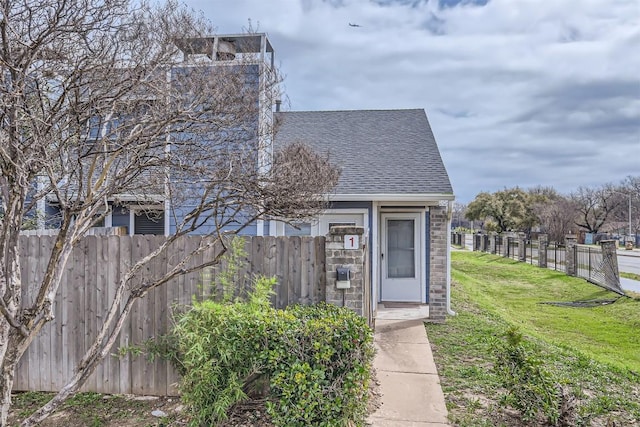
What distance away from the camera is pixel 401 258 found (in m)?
9.48

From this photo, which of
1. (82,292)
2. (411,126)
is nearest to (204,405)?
(82,292)

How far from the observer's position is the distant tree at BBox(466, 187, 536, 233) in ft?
117

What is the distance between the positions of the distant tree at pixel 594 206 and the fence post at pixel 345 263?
41.8 meters

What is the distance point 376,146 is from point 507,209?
1128 inches

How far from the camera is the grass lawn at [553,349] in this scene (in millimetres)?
4211

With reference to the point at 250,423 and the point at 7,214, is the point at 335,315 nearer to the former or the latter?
the point at 250,423

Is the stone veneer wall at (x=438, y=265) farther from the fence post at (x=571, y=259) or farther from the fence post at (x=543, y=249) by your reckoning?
the fence post at (x=543, y=249)

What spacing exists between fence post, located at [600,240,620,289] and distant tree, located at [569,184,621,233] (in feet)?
96.4

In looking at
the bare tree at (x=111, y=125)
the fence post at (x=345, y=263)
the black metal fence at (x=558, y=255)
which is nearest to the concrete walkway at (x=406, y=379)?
the fence post at (x=345, y=263)

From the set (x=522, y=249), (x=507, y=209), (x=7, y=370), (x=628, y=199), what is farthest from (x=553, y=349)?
(x=628, y=199)

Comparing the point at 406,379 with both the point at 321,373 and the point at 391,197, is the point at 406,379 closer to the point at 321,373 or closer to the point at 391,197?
the point at 321,373

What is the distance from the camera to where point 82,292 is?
4832 mm

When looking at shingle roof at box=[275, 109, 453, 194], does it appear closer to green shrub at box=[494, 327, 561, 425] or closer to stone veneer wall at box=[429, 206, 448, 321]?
stone veneer wall at box=[429, 206, 448, 321]

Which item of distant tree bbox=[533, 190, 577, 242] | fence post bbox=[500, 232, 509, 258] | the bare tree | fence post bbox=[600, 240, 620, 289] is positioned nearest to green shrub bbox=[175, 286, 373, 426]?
the bare tree
